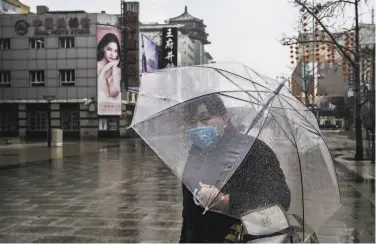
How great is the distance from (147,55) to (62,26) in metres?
9.72

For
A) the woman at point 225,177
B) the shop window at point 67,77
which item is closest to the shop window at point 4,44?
the shop window at point 67,77

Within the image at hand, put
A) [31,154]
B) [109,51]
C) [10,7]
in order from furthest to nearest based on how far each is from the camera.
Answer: [10,7] → [109,51] → [31,154]

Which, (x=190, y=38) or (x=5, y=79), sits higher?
(x=190, y=38)

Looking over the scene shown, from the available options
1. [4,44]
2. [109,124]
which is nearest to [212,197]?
[109,124]

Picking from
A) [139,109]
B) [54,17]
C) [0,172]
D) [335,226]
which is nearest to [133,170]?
[0,172]

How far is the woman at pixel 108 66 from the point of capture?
1649 inches

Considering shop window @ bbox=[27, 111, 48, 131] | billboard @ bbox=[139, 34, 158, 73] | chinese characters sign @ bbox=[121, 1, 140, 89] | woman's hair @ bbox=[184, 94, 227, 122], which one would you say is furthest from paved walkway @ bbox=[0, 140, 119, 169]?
billboard @ bbox=[139, 34, 158, 73]

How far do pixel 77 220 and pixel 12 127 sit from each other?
129 feet

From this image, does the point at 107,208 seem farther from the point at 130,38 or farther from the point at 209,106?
the point at 130,38

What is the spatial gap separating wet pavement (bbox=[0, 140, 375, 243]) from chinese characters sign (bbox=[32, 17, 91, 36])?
98.9 ft

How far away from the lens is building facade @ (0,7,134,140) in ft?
139

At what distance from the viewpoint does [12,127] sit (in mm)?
43312

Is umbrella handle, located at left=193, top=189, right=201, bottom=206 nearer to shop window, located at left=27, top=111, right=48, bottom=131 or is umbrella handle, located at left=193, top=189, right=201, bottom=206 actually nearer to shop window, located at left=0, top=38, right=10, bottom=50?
shop window, located at left=27, top=111, right=48, bottom=131

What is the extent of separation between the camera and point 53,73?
4300 cm
